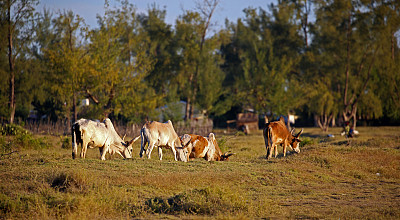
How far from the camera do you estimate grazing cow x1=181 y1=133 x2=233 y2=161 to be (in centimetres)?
1514

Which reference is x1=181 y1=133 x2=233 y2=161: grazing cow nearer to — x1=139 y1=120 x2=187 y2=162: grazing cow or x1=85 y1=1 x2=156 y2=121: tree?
x1=139 y1=120 x2=187 y2=162: grazing cow

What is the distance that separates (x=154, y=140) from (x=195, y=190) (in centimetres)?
470

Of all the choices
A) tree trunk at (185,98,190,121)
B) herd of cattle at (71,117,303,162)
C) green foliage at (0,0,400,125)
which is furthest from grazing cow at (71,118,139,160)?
tree trunk at (185,98,190,121)

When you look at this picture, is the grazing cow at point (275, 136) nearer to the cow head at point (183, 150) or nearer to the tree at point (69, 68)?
the cow head at point (183, 150)

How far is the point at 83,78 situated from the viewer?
1147 inches

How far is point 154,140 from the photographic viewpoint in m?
13.8

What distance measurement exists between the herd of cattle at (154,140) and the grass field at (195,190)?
1.13 metres

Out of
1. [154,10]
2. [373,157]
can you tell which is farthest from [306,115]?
[373,157]

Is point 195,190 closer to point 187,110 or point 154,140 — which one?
Answer: point 154,140

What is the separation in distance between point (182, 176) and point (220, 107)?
114 ft

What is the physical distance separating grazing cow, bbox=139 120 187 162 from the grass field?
104cm

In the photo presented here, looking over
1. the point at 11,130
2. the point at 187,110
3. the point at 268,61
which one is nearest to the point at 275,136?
the point at 11,130

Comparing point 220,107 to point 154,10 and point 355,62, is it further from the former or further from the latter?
point 154,10

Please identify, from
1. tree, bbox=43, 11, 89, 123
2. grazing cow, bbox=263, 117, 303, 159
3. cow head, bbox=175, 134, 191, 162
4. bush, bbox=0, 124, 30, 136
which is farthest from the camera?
tree, bbox=43, 11, 89, 123
